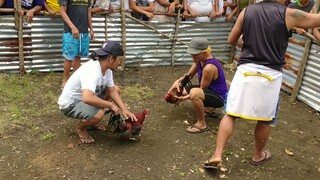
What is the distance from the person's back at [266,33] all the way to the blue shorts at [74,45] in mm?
3062

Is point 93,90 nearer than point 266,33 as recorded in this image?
No

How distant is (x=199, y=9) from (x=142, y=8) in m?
1.27

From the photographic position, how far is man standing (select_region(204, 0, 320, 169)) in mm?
3436

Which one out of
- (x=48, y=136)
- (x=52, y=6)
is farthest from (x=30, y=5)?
(x=48, y=136)

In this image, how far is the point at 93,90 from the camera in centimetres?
396

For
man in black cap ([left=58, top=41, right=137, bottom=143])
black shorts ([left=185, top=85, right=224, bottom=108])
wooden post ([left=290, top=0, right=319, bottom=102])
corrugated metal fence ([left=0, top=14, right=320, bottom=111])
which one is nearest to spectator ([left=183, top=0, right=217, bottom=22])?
corrugated metal fence ([left=0, top=14, right=320, bottom=111])

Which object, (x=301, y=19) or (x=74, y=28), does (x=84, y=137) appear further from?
(x=301, y=19)

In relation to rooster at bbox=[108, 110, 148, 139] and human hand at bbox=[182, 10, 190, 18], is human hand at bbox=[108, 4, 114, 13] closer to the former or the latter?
human hand at bbox=[182, 10, 190, 18]

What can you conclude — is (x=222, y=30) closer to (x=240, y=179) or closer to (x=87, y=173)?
(x=240, y=179)

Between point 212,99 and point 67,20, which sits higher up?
point 67,20

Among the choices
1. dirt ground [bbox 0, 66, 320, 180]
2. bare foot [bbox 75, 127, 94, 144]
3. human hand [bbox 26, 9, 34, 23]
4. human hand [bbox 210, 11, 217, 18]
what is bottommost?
dirt ground [bbox 0, 66, 320, 180]

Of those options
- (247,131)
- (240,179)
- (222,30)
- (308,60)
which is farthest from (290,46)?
(240,179)

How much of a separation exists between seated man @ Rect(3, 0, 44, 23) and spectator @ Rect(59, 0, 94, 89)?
82cm

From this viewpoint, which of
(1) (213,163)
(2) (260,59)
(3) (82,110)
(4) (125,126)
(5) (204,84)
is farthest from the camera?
(5) (204,84)
